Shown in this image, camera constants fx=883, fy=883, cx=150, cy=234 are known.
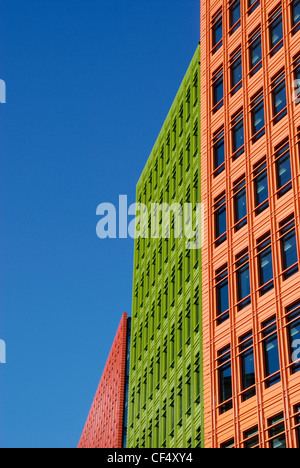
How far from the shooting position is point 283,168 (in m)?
47.6

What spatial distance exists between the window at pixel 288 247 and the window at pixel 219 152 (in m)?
10.7

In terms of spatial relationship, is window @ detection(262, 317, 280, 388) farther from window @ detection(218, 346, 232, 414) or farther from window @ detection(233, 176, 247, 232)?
window @ detection(233, 176, 247, 232)

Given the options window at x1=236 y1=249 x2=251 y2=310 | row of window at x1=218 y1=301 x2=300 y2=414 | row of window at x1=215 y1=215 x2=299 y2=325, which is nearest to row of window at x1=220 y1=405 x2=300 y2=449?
row of window at x1=218 y1=301 x2=300 y2=414

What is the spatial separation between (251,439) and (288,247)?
9763mm

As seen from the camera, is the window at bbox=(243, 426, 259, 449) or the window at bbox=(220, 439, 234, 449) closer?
the window at bbox=(243, 426, 259, 449)

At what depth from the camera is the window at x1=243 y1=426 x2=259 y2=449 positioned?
43.1 m

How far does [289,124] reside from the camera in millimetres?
47719

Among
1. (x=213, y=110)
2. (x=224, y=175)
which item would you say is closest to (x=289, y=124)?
(x=224, y=175)

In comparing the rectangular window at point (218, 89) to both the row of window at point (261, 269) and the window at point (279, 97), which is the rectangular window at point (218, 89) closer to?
the window at point (279, 97)

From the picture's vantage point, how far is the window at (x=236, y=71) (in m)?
55.9

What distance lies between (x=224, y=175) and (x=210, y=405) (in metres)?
14.5

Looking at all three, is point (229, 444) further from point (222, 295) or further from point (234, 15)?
point (234, 15)

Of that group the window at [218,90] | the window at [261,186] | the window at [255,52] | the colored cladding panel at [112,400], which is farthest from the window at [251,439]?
the colored cladding panel at [112,400]

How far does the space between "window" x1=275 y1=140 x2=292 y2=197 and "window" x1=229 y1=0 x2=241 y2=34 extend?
13.1 metres
